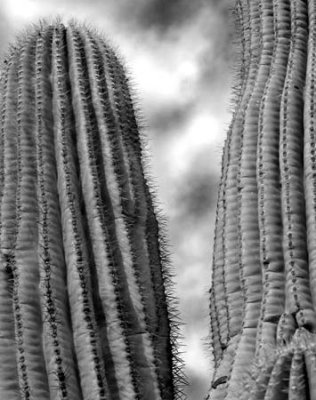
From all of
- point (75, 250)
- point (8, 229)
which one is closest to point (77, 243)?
point (75, 250)

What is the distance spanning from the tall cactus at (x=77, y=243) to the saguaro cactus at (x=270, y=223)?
1.25 ft

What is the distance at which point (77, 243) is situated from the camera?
16.3 feet

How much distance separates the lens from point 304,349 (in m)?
3.66

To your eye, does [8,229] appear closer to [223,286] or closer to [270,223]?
[223,286]

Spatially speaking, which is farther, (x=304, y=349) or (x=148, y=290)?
(x=148, y=290)

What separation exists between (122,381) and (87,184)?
1.11 metres

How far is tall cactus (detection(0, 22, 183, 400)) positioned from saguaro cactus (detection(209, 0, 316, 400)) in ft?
1.25

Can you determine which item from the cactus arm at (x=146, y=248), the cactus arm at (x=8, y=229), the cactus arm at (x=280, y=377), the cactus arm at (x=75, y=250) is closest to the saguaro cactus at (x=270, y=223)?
the cactus arm at (x=280, y=377)

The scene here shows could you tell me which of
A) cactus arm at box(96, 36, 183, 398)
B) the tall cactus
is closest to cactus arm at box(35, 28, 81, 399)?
the tall cactus

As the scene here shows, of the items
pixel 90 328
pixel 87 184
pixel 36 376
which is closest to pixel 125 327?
pixel 90 328

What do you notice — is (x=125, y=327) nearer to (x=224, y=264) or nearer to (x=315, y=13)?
(x=224, y=264)

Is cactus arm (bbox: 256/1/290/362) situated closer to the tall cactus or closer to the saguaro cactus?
the saguaro cactus

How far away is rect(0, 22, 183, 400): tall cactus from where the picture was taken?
463 centimetres

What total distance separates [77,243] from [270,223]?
956mm
